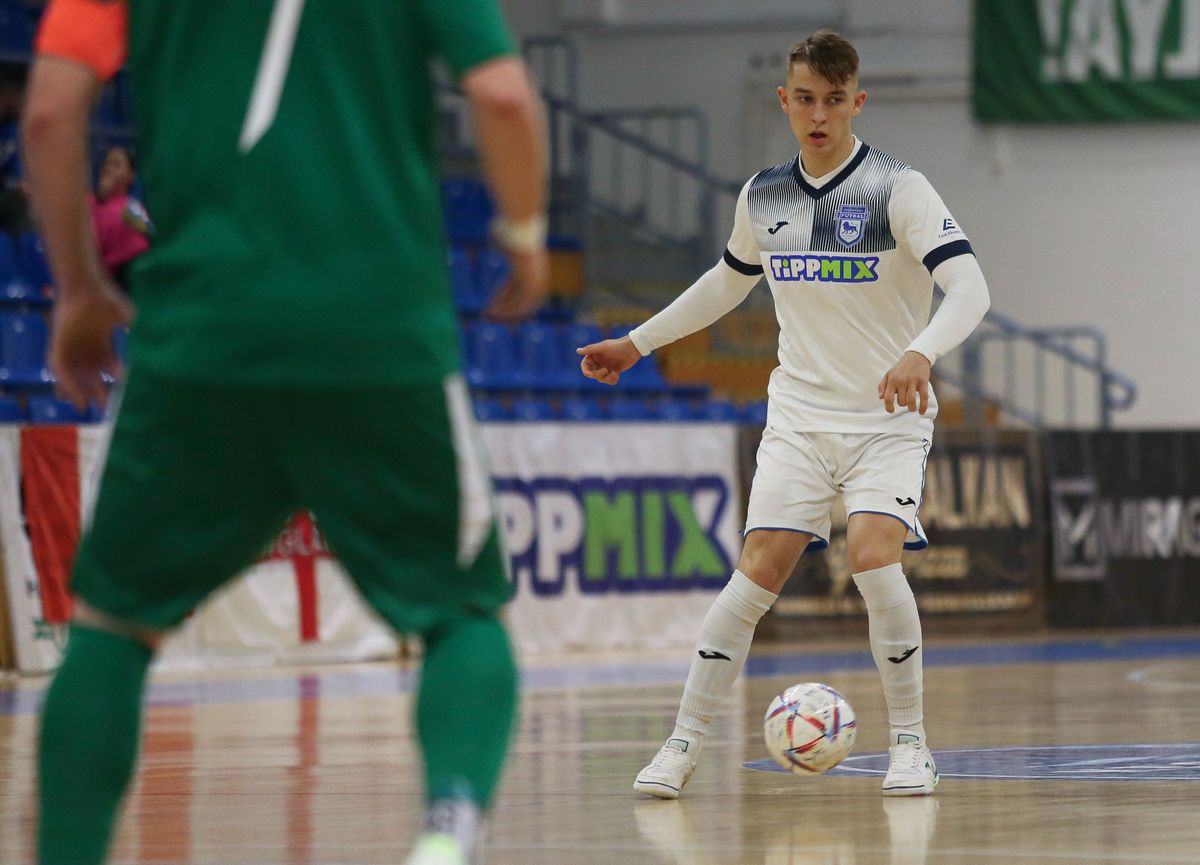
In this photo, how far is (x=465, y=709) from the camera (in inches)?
102

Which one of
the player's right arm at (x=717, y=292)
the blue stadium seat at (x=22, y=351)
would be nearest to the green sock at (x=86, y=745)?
the player's right arm at (x=717, y=292)

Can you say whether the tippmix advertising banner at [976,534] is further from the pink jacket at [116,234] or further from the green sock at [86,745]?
the green sock at [86,745]

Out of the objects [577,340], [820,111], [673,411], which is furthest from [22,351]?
[820,111]

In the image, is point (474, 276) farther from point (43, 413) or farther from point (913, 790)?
point (913, 790)

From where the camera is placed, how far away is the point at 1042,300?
1942 cm

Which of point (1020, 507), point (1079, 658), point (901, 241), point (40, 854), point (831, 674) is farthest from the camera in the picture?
point (1020, 507)

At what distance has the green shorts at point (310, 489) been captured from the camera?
2.61m

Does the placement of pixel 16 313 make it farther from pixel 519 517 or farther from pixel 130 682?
pixel 130 682

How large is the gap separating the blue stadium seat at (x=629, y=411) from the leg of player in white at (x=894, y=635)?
888cm

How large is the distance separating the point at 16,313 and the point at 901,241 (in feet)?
27.9

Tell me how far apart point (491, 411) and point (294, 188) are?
35.5ft

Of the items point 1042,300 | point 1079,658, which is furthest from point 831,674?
point 1042,300

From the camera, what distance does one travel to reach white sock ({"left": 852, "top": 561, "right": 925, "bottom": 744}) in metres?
5.16

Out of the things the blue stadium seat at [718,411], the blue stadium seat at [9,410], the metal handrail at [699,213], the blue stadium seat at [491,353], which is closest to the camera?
the blue stadium seat at [9,410]
